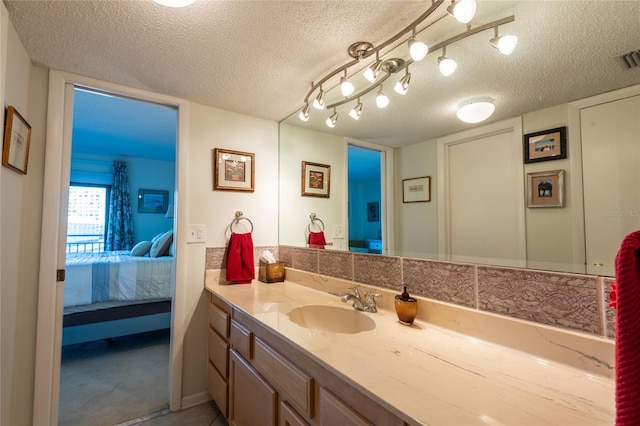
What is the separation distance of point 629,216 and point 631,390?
57 cm

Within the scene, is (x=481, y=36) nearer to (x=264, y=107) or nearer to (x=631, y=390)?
(x=631, y=390)

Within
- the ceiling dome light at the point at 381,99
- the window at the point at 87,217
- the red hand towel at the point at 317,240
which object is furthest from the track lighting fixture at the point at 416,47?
the window at the point at 87,217

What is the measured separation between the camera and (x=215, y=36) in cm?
125

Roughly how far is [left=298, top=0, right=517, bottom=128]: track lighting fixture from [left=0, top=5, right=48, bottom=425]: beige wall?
55.4 inches

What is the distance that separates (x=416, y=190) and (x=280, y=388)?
1.02 m

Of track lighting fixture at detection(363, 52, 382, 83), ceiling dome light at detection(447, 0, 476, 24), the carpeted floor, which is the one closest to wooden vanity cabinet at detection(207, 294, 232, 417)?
the carpeted floor

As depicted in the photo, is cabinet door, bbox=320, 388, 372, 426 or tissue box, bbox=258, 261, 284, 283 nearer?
cabinet door, bbox=320, 388, 372, 426

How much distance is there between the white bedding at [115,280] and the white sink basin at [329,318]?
1.58m

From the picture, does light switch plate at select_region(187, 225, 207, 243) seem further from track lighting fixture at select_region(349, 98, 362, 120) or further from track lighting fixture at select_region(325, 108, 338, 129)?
track lighting fixture at select_region(349, 98, 362, 120)

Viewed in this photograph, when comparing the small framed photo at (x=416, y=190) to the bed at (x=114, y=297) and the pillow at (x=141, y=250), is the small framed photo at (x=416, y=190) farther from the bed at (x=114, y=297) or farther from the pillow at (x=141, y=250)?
the pillow at (x=141, y=250)

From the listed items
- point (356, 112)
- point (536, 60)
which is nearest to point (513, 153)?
point (536, 60)

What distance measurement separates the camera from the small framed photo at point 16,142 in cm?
120

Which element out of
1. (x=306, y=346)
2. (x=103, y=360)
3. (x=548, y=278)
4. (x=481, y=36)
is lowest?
(x=103, y=360)

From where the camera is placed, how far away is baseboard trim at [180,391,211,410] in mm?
1851
